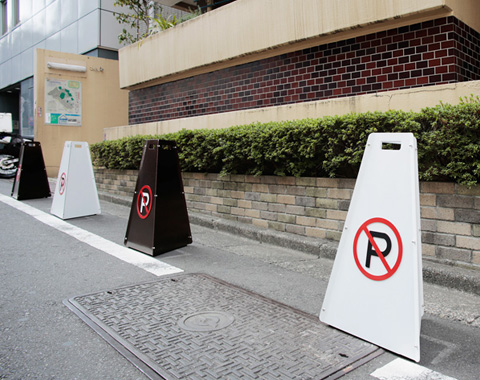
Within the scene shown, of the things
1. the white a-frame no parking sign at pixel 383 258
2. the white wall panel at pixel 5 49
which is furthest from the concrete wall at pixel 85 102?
the white a-frame no parking sign at pixel 383 258

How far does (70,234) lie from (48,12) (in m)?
16.3

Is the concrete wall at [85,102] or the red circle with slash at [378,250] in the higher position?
the concrete wall at [85,102]

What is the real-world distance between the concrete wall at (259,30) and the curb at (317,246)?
3.47 meters

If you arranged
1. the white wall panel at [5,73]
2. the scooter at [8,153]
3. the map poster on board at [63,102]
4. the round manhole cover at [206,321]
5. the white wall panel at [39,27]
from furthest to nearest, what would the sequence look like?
the white wall panel at [5,73] → the white wall panel at [39,27] → the map poster on board at [63,102] → the scooter at [8,153] → the round manhole cover at [206,321]

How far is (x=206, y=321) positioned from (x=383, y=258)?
54.5 inches

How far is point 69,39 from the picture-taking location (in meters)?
17.6

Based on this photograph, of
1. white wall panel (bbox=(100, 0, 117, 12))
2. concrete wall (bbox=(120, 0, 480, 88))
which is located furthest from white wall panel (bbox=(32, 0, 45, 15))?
concrete wall (bbox=(120, 0, 480, 88))

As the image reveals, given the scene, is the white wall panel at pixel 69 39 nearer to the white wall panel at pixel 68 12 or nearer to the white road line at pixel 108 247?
the white wall panel at pixel 68 12

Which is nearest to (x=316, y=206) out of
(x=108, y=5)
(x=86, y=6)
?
(x=108, y=5)

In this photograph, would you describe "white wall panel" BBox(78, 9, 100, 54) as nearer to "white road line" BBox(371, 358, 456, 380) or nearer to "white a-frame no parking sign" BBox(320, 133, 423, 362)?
"white a-frame no parking sign" BBox(320, 133, 423, 362)

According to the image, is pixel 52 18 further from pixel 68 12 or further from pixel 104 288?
pixel 104 288

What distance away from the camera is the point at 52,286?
4.05 metres

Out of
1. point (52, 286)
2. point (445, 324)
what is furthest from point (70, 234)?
point (445, 324)

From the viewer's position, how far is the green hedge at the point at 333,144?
418 centimetres
